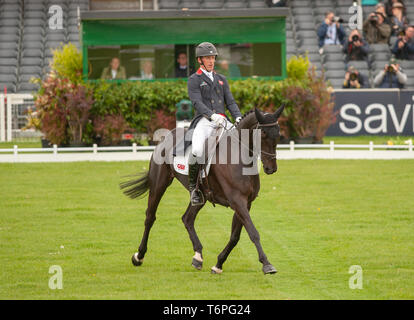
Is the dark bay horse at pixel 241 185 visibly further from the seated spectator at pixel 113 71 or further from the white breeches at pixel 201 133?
the seated spectator at pixel 113 71

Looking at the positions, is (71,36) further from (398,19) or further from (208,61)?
(208,61)

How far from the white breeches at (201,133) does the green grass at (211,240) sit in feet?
4.89

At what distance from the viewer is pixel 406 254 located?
11336 mm

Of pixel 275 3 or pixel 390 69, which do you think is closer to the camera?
pixel 390 69

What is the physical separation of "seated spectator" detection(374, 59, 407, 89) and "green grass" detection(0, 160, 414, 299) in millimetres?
10508

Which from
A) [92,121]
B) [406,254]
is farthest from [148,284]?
[92,121]

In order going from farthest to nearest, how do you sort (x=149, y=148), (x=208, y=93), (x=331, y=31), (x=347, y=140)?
1. (x=331, y=31)
2. (x=347, y=140)
3. (x=149, y=148)
4. (x=208, y=93)

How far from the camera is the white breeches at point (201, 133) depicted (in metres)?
10.6

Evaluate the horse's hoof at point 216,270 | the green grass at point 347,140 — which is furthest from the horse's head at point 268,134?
the green grass at point 347,140

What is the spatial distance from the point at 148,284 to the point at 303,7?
28.9 metres

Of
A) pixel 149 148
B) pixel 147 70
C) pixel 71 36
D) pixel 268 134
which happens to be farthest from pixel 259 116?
pixel 71 36

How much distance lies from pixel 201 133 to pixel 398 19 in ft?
83.3

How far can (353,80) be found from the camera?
31344 millimetres

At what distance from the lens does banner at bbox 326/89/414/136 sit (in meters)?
30.5
